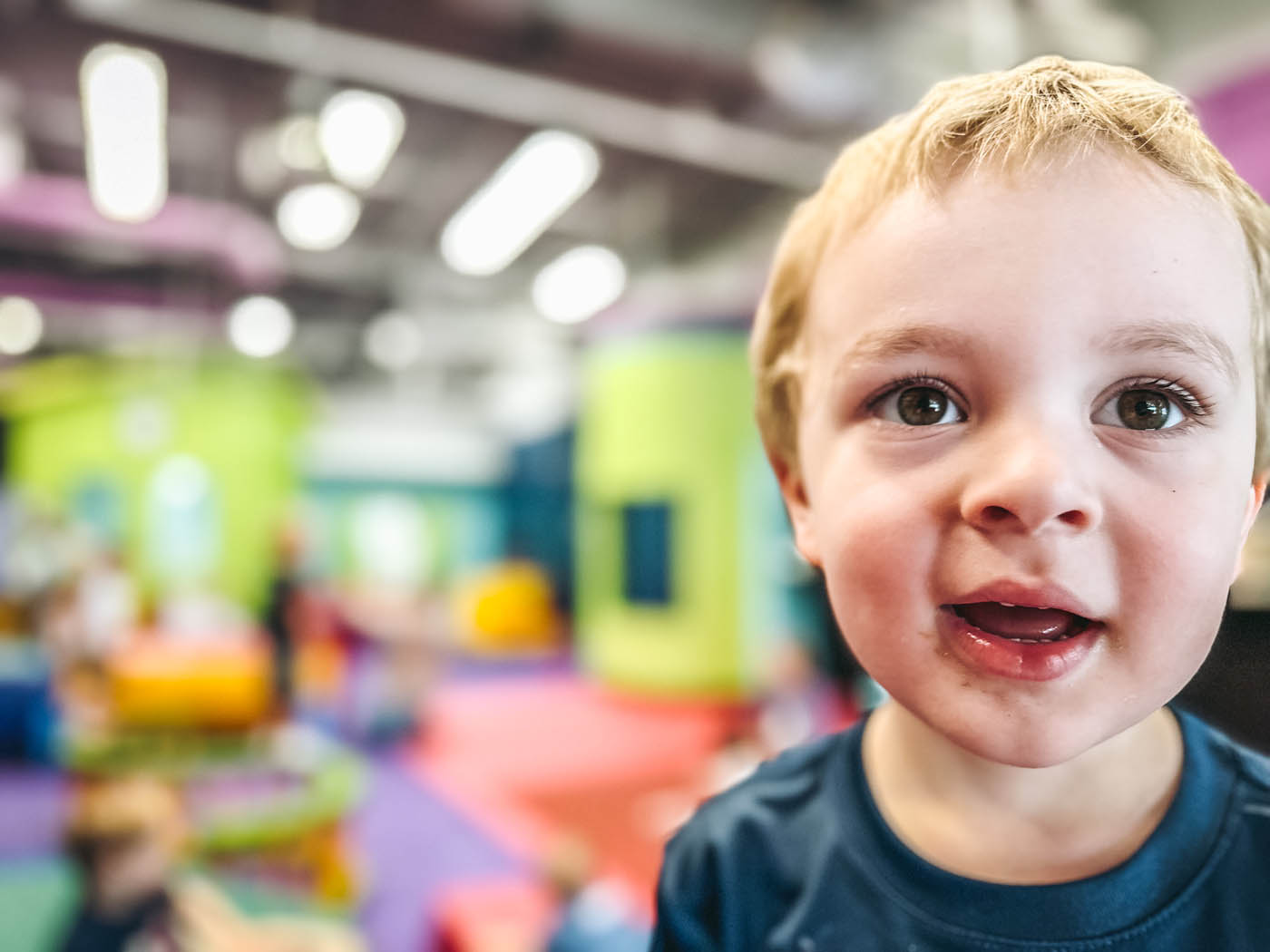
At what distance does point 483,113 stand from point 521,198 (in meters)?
0.99

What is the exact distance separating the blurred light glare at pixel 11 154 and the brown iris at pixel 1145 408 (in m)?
7.21

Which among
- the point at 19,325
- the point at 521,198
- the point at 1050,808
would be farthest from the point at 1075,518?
the point at 19,325

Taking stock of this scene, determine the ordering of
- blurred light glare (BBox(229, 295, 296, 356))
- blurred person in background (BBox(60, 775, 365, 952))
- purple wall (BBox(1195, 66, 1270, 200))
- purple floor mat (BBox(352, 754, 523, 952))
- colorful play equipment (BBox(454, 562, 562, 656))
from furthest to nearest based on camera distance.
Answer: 1. colorful play equipment (BBox(454, 562, 562, 656))
2. blurred light glare (BBox(229, 295, 296, 356))
3. purple floor mat (BBox(352, 754, 523, 952))
4. purple wall (BBox(1195, 66, 1270, 200))
5. blurred person in background (BBox(60, 775, 365, 952))

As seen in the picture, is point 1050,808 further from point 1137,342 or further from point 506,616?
point 506,616

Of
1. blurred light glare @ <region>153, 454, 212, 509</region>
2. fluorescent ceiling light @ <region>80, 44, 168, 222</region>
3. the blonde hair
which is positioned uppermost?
fluorescent ceiling light @ <region>80, 44, 168, 222</region>

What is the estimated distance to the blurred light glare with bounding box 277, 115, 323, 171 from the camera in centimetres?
402

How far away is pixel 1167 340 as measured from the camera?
0.37 m

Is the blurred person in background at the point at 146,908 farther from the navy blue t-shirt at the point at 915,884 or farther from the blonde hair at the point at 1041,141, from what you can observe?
the blonde hair at the point at 1041,141

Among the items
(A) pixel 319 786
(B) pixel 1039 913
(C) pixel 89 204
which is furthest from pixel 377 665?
(B) pixel 1039 913

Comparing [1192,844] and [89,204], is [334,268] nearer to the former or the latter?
[89,204]

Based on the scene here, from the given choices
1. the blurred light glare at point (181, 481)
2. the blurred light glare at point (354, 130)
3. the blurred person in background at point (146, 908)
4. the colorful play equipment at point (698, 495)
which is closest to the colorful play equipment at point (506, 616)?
the blurred light glare at point (181, 481)

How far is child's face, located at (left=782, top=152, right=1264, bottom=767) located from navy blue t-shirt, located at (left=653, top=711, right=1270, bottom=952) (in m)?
0.11

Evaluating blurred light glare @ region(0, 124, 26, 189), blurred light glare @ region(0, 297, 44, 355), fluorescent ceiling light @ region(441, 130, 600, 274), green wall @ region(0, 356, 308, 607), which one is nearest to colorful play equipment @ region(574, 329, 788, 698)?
fluorescent ceiling light @ region(441, 130, 600, 274)

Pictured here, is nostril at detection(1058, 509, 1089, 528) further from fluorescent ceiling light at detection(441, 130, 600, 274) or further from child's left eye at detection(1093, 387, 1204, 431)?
fluorescent ceiling light at detection(441, 130, 600, 274)
